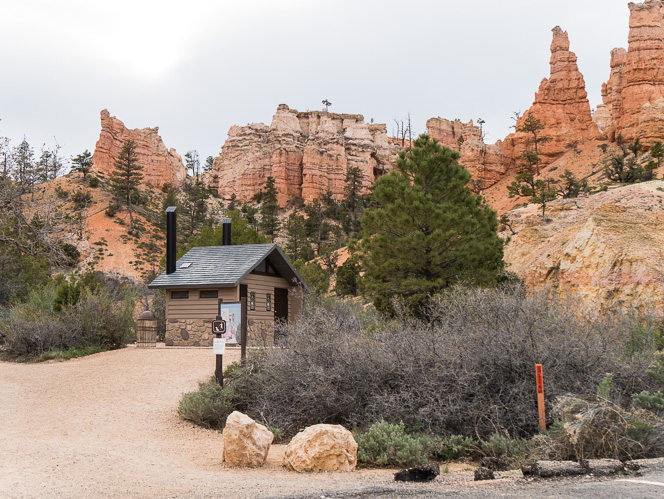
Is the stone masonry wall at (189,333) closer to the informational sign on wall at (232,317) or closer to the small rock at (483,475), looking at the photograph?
the informational sign on wall at (232,317)

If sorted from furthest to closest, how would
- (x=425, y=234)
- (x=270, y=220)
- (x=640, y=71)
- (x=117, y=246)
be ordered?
(x=270, y=220) → (x=117, y=246) → (x=640, y=71) → (x=425, y=234)

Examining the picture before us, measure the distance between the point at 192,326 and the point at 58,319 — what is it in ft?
15.7

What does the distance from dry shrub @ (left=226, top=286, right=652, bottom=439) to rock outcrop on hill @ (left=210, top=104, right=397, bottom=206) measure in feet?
226

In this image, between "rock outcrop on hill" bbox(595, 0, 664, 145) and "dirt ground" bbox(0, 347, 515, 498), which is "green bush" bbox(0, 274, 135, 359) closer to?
"dirt ground" bbox(0, 347, 515, 498)

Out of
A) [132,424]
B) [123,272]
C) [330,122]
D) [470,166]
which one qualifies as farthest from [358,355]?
[330,122]

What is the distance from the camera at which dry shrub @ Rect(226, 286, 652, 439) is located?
7957 millimetres

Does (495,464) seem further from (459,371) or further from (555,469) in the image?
(459,371)

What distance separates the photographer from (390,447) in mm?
7148

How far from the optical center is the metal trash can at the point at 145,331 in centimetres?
2106

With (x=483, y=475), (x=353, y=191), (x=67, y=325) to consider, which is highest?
(x=353, y=191)

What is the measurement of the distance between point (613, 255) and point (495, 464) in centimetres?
1219

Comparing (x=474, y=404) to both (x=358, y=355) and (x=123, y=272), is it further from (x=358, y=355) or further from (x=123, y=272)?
(x=123, y=272)

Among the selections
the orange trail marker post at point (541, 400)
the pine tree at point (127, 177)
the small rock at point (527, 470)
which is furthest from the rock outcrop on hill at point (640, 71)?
the small rock at point (527, 470)

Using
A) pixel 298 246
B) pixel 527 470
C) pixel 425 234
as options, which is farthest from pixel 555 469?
pixel 298 246
